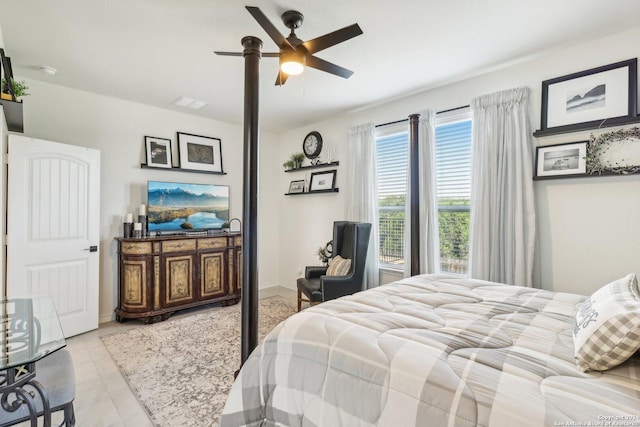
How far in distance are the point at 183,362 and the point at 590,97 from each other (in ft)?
13.3

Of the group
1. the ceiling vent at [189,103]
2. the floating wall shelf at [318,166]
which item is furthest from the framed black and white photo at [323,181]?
the ceiling vent at [189,103]

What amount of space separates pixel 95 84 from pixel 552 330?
4.45 meters

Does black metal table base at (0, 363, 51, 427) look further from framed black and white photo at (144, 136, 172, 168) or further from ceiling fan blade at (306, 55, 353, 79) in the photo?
framed black and white photo at (144, 136, 172, 168)

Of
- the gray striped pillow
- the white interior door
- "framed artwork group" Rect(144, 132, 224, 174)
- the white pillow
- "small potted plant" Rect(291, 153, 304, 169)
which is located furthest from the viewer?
"small potted plant" Rect(291, 153, 304, 169)

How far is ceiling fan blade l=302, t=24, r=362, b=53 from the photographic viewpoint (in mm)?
1880

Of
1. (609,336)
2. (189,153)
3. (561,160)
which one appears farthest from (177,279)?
(561,160)

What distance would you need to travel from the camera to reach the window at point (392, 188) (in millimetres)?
3742

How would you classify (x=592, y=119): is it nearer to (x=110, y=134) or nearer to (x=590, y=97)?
(x=590, y=97)

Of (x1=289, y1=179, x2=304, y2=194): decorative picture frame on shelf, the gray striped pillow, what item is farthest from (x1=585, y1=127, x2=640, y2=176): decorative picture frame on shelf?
(x1=289, y1=179, x2=304, y2=194): decorative picture frame on shelf

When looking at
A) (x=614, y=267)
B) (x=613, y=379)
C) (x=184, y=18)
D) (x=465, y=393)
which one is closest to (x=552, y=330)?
(x=613, y=379)

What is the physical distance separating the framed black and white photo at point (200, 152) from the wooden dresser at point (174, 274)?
1.09 m

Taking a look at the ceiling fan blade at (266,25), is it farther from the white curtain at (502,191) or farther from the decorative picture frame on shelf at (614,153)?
the decorative picture frame on shelf at (614,153)

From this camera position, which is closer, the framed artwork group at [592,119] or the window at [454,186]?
the framed artwork group at [592,119]

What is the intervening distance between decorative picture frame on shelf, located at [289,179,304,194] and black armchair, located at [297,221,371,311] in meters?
1.35
